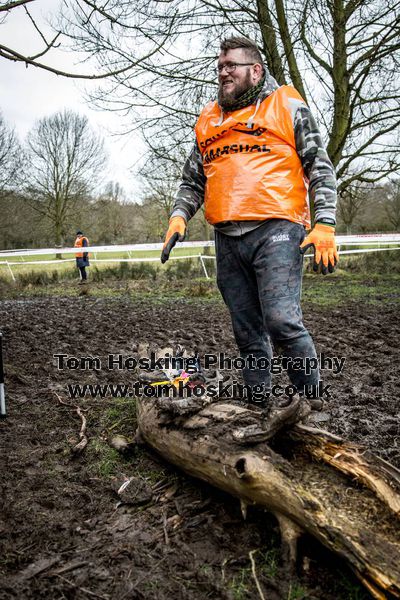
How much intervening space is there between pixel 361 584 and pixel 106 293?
36.3ft

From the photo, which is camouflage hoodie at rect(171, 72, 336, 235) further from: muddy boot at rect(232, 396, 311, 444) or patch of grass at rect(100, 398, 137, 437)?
patch of grass at rect(100, 398, 137, 437)

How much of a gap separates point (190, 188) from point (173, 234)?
0.39 m

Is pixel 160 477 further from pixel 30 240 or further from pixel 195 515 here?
pixel 30 240

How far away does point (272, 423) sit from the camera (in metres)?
2.15

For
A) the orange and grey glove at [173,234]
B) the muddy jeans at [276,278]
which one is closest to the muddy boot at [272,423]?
the muddy jeans at [276,278]

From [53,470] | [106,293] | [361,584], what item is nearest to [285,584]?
[361,584]

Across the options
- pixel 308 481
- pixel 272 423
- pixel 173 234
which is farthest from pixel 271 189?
pixel 308 481

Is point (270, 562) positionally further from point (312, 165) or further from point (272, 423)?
point (312, 165)

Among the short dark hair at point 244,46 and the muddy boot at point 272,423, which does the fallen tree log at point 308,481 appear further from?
the short dark hair at point 244,46

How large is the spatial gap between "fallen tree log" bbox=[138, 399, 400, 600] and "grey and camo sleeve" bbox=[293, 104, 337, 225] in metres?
1.25

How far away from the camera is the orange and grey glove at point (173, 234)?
3.19 meters

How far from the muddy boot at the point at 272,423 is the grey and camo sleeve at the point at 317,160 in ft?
3.69

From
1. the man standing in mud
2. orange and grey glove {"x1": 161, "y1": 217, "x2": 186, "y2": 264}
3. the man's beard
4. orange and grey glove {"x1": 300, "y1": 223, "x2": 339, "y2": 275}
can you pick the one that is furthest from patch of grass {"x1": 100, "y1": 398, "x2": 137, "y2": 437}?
the man's beard

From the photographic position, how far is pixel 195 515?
7.25 ft
